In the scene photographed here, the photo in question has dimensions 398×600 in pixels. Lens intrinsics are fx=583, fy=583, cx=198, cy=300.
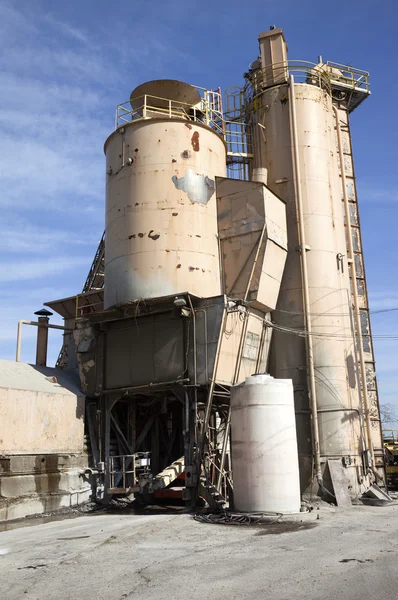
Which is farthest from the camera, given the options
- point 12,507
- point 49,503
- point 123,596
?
point 49,503

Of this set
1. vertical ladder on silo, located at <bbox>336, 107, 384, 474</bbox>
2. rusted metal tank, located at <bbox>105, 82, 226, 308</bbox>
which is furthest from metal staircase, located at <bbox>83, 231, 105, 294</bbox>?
vertical ladder on silo, located at <bbox>336, 107, 384, 474</bbox>

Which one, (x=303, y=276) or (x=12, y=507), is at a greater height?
(x=303, y=276)

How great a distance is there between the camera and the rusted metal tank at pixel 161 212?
21078mm

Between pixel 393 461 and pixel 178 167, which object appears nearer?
pixel 178 167

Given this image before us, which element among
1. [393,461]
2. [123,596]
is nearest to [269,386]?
[123,596]

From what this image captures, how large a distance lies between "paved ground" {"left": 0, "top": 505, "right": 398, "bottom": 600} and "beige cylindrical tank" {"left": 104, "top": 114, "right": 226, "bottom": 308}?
30.2ft

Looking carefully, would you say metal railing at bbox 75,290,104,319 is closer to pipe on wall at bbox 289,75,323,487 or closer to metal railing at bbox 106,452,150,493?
metal railing at bbox 106,452,150,493

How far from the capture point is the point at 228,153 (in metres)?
27.1

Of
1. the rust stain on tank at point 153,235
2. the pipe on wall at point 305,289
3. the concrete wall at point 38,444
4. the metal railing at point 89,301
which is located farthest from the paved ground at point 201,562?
the metal railing at point 89,301

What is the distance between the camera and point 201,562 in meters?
9.51

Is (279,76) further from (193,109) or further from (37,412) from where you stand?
(37,412)

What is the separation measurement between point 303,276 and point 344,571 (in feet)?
52.4

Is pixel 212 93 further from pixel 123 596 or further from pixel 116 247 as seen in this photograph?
pixel 123 596

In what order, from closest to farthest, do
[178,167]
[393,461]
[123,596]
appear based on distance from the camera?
[123,596] < [178,167] < [393,461]
